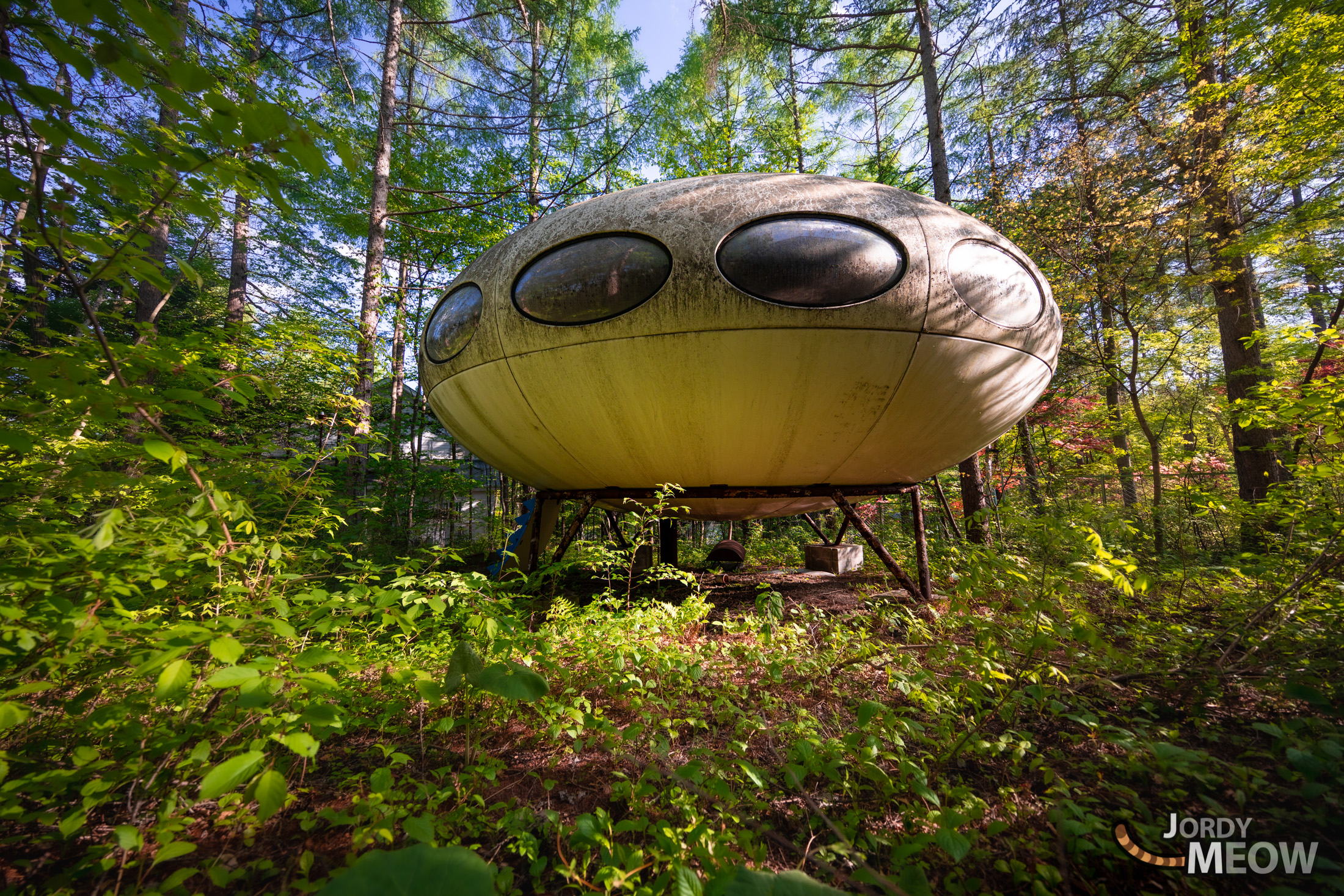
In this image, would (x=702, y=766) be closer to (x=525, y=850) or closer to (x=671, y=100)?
(x=525, y=850)

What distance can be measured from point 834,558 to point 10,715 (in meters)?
5.65

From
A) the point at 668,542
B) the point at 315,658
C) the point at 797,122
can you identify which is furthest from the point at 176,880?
the point at 797,122

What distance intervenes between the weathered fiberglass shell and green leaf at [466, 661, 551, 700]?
6.15 ft

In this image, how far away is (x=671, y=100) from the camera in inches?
432

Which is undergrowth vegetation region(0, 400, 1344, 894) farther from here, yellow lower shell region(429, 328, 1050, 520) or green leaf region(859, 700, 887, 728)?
yellow lower shell region(429, 328, 1050, 520)

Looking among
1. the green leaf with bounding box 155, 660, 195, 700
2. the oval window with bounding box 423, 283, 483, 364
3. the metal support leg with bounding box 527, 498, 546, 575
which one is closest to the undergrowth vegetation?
the green leaf with bounding box 155, 660, 195, 700

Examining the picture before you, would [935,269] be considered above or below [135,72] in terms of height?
above

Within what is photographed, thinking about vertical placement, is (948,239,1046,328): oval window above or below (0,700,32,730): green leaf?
above

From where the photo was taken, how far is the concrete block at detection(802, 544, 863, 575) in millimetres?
5445

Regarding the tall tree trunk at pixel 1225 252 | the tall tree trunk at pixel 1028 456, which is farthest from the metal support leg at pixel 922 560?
the tall tree trunk at pixel 1028 456

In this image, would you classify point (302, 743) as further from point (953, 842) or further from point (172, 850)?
point (953, 842)

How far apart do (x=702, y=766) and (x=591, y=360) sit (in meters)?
2.16

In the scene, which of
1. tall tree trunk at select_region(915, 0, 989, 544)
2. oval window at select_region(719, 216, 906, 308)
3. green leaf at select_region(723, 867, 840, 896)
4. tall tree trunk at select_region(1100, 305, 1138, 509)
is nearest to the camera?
green leaf at select_region(723, 867, 840, 896)

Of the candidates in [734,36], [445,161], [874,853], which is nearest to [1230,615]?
[874,853]
